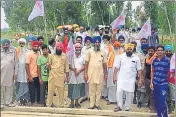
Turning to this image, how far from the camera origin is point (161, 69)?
7629 mm

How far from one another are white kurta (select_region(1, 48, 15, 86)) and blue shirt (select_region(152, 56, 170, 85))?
10.0ft

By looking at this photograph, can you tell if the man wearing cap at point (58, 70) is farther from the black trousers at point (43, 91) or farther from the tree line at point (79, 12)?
the tree line at point (79, 12)

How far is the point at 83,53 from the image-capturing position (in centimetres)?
880

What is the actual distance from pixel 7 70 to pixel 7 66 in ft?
0.29

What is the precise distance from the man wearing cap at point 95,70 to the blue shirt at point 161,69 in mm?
1203

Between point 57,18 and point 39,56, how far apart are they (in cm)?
1658

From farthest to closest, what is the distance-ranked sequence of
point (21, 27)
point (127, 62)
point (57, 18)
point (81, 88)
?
1. point (21, 27)
2. point (57, 18)
3. point (81, 88)
4. point (127, 62)

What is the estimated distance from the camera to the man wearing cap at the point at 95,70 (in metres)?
8.34

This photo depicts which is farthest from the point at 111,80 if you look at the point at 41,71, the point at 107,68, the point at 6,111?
the point at 6,111

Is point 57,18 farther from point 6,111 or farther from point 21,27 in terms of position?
point 6,111

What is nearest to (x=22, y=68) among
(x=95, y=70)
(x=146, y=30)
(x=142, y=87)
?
(x=95, y=70)

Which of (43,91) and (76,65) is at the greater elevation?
(76,65)

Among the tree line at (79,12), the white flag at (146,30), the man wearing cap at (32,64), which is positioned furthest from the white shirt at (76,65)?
the tree line at (79,12)

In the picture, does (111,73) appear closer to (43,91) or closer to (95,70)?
(95,70)
